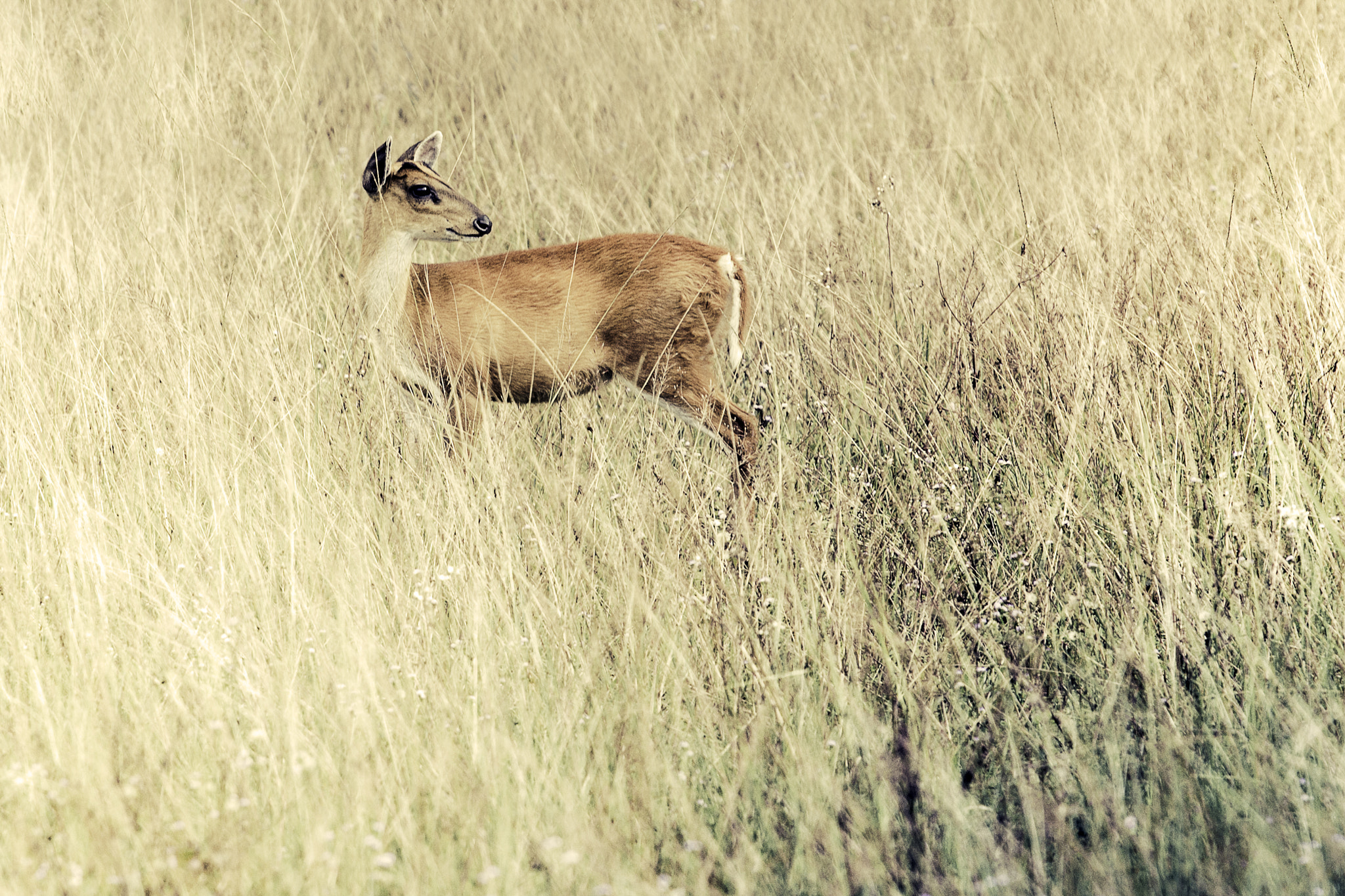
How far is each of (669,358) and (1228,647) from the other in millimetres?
2165

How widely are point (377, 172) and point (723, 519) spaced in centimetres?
197

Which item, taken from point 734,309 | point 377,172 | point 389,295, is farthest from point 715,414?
point 377,172

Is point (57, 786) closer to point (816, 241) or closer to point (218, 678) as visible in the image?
point (218, 678)

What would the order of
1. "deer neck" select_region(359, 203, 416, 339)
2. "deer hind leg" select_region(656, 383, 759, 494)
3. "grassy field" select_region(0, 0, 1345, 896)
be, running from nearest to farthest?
"grassy field" select_region(0, 0, 1345, 896) < "deer hind leg" select_region(656, 383, 759, 494) < "deer neck" select_region(359, 203, 416, 339)

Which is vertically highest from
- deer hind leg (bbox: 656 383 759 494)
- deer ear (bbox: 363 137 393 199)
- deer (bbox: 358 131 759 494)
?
deer ear (bbox: 363 137 393 199)

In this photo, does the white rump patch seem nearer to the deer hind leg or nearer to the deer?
the deer

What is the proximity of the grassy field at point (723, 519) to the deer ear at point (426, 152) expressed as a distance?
0.60m

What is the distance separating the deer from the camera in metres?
4.37

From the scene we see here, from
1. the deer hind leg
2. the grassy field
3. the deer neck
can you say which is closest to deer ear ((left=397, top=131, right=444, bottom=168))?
the deer neck

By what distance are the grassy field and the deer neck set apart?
10 centimetres

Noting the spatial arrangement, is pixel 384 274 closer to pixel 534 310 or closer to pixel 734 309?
pixel 534 310

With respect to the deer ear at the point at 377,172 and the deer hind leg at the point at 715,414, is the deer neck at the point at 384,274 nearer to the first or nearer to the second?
the deer ear at the point at 377,172

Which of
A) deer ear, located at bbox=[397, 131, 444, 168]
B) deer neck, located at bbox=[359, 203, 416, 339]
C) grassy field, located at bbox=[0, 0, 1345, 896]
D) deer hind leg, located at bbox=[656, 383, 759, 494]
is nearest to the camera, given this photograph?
grassy field, located at bbox=[0, 0, 1345, 896]

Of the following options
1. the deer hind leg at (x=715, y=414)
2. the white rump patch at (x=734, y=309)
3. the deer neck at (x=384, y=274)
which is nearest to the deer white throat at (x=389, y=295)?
the deer neck at (x=384, y=274)
